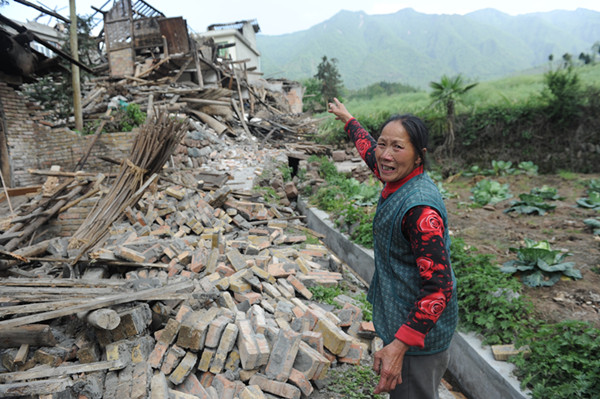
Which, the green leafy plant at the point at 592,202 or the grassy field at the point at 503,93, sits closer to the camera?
the green leafy plant at the point at 592,202

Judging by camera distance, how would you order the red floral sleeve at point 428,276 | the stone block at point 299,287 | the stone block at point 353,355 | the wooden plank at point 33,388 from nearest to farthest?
the red floral sleeve at point 428,276, the wooden plank at point 33,388, the stone block at point 353,355, the stone block at point 299,287

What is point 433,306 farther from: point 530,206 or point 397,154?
point 530,206

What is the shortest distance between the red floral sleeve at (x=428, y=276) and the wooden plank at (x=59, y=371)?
2.07 m

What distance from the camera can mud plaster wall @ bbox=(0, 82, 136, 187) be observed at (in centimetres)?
897

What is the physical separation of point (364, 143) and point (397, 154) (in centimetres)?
79

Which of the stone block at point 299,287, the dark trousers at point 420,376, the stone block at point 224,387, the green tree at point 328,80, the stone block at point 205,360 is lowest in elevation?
the stone block at point 299,287

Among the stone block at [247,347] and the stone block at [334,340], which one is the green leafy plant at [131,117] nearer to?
the stone block at [247,347]

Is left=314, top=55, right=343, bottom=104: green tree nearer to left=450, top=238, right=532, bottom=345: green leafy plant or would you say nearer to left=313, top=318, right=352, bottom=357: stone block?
left=450, top=238, right=532, bottom=345: green leafy plant

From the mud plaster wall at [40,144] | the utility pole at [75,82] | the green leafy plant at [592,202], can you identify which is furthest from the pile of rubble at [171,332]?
the utility pole at [75,82]

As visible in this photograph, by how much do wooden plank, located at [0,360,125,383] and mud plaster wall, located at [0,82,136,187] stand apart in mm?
7562

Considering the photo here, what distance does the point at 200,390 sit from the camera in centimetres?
246

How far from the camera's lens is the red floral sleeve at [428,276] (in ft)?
4.42

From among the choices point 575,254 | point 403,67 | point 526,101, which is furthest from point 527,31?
point 575,254

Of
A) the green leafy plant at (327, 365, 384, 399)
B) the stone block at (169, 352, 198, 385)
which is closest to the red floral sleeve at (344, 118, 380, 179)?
the green leafy plant at (327, 365, 384, 399)
